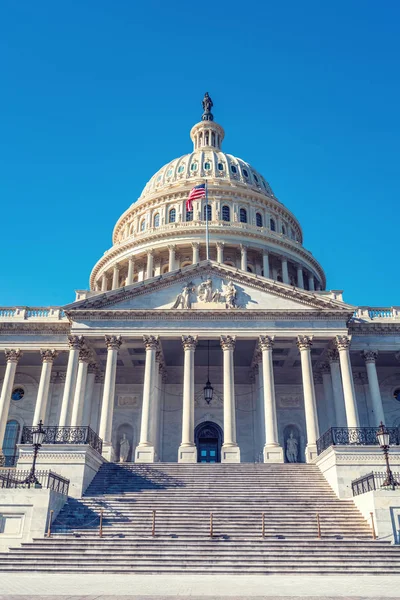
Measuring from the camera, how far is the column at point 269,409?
32.7 m

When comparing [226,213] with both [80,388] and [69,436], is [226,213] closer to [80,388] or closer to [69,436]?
[80,388]

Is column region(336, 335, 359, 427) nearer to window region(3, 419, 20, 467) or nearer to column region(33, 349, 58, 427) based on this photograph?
column region(33, 349, 58, 427)

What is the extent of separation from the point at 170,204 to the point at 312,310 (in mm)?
32143

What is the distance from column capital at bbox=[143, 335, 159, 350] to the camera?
36.1 m

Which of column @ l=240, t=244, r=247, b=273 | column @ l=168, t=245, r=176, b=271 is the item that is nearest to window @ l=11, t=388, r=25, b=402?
column @ l=168, t=245, r=176, b=271

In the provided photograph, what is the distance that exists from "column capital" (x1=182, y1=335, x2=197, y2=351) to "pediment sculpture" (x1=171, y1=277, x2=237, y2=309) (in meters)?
2.22

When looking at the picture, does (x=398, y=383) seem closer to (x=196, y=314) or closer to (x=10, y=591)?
(x=196, y=314)

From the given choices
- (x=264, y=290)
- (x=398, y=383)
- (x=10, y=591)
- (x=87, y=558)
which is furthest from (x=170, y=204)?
(x=10, y=591)

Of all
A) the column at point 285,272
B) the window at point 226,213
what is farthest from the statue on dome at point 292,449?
the window at point 226,213

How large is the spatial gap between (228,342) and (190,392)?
421 centimetres

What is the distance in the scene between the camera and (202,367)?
43906 mm

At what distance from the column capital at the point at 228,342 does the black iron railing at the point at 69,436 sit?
9.98 metres

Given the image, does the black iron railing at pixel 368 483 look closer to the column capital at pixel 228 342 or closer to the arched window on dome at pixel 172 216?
the column capital at pixel 228 342

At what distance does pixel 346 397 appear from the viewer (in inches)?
1352
